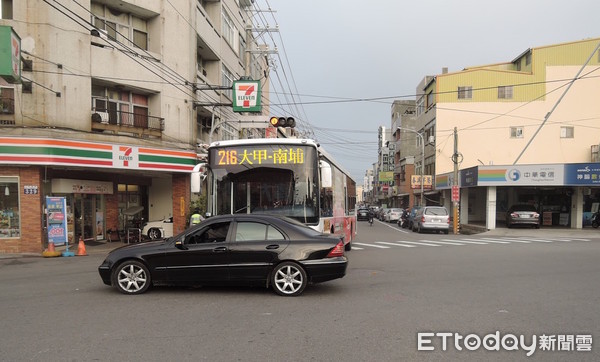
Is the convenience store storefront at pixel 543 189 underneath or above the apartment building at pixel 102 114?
underneath

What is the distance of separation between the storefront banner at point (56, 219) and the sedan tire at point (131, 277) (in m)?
9.39

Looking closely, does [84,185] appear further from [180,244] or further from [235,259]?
[235,259]

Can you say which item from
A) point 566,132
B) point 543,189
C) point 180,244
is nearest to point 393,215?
point 543,189

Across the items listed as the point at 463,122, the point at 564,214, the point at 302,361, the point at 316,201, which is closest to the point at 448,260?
the point at 316,201

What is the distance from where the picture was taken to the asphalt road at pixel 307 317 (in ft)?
16.2

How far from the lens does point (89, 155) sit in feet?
54.5

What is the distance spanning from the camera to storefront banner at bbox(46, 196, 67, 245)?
51.4 feet

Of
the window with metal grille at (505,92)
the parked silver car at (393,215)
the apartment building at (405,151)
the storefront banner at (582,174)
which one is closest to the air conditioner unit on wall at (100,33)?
the storefront banner at (582,174)

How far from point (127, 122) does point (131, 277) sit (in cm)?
1280

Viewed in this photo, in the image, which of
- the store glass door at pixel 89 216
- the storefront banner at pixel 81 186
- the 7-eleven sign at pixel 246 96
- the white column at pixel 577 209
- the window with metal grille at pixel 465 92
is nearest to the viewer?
the storefront banner at pixel 81 186

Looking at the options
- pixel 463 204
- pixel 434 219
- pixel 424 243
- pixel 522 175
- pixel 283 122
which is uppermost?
pixel 283 122

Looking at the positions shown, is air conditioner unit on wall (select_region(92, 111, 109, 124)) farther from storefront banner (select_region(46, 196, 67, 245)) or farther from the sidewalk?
the sidewalk

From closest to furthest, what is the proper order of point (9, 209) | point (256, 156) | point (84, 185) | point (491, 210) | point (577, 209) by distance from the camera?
point (256, 156)
point (9, 209)
point (84, 185)
point (491, 210)
point (577, 209)

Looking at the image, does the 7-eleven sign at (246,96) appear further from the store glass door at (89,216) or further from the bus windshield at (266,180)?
the bus windshield at (266,180)
